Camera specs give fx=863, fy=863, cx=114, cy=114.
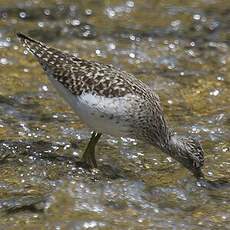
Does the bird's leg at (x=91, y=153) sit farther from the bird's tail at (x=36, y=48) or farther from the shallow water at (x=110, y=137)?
the bird's tail at (x=36, y=48)

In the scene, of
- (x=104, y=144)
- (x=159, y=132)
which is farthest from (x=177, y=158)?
(x=104, y=144)

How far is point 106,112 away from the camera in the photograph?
33.2 feet

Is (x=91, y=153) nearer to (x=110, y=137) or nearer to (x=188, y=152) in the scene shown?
(x=110, y=137)

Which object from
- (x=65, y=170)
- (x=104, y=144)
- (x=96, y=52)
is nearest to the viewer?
(x=65, y=170)

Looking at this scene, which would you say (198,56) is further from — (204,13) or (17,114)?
(17,114)

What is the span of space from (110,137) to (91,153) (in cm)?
103

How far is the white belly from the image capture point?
10.1 metres

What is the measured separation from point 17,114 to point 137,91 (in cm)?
218

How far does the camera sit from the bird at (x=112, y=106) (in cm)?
1021

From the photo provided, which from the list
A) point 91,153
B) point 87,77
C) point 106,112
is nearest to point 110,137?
point 91,153

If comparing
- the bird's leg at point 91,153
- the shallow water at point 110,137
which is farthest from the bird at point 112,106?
the shallow water at point 110,137

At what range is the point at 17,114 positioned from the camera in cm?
1194

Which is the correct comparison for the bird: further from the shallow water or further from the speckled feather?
the shallow water

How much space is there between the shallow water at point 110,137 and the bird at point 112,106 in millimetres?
285
